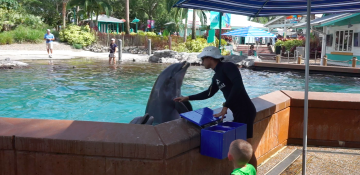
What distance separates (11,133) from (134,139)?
3.45 feet

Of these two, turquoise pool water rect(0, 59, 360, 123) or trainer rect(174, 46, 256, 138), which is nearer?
trainer rect(174, 46, 256, 138)

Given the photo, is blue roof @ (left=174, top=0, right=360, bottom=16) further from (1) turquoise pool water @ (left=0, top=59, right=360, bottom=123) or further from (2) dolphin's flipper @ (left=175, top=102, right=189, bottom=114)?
(1) turquoise pool water @ (left=0, top=59, right=360, bottom=123)

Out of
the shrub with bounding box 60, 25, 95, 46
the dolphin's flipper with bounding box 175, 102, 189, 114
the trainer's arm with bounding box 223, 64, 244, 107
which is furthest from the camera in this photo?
the shrub with bounding box 60, 25, 95, 46

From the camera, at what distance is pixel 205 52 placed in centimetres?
342

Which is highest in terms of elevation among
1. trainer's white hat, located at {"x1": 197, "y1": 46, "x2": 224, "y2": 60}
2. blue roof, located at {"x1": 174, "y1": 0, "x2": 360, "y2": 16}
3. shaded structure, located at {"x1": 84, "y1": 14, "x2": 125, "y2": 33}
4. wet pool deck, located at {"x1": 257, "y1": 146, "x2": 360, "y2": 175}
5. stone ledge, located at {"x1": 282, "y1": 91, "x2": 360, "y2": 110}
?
shaded structure, located at {"x1": 84, "y1": 14, "x2": 125, "y2": 33}

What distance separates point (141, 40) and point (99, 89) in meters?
20.7

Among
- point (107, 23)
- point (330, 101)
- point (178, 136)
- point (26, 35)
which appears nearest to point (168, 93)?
point (178, 136)

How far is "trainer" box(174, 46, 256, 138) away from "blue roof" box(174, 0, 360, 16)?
4.99 feet

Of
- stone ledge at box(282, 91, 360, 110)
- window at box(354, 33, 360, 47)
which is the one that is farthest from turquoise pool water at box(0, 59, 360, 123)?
window at box(354, 33, 360, 47)

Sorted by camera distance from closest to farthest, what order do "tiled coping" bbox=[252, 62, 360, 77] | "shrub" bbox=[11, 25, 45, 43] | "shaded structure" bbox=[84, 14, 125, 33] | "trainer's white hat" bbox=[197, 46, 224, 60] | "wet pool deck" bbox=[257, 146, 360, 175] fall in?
"trainer's white hat" bbox=[197, 46, 224, 60], "wet pool deck" bbox=[257, 146, 360, 175], "tiled coping" bbox=[252, 62, 360, 77], "shrub" bbox=[11, 25, 45, 43], "shaded structure" bbox=[84, 14, 125, 33]

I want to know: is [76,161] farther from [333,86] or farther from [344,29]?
[344,29]

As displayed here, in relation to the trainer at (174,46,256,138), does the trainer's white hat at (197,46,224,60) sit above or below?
above

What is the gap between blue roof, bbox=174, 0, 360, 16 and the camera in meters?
4.86

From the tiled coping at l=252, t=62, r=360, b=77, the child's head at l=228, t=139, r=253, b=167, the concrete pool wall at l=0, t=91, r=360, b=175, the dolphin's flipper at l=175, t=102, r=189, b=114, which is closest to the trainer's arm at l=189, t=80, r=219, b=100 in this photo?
the concrete pool wall at l=0, t=91, r=360, b=175
